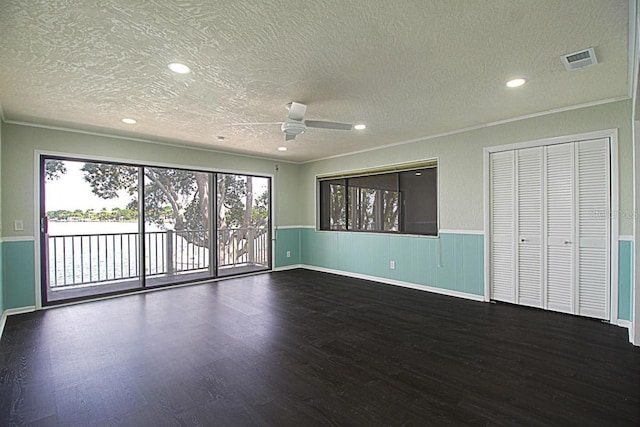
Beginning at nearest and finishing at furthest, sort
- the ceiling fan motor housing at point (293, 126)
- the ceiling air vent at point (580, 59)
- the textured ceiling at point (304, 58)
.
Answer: the textured ceiling at point (304, 58) → the ceiling air vent at point (580, 59) → the ceiling fan motor housing at point (293, 126)

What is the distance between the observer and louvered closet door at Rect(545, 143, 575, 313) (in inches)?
150

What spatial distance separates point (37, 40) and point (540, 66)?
387 cm

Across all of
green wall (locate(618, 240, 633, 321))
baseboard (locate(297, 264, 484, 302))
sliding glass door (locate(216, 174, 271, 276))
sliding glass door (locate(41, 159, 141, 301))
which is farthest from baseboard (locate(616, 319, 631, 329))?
sliding glass door (locate(41, 159, 141, 301))

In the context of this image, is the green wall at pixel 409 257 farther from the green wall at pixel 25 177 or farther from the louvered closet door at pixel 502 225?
the green wall at pixel 25 177

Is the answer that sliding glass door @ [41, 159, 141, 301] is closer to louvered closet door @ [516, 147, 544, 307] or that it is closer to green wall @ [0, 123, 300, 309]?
green wall @ [0, 123, 300, 309]

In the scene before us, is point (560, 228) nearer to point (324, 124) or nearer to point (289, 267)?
point (324, 124)

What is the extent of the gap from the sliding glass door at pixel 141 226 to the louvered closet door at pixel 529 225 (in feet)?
15.6

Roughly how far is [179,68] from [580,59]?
129 inches

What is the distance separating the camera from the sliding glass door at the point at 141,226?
5098 millimetres

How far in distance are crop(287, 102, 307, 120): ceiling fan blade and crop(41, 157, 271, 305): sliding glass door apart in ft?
10.5

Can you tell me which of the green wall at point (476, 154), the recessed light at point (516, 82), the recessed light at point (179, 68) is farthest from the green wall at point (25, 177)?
the recessed light at point (516, 82)

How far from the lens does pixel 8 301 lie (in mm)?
4078

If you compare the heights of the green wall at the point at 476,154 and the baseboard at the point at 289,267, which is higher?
the green wall at the point at 476,154

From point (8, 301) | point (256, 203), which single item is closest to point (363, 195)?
point (256, 203)
